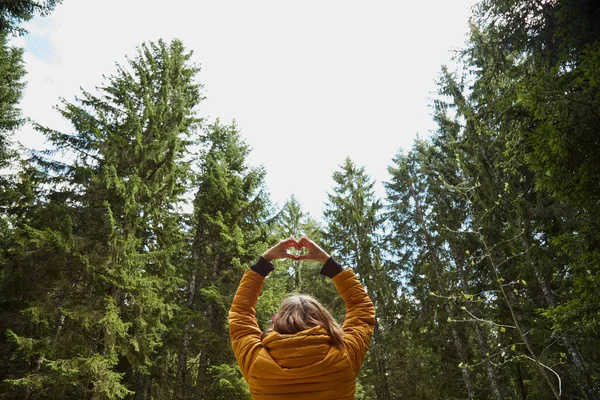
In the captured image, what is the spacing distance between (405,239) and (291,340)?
18809 mm

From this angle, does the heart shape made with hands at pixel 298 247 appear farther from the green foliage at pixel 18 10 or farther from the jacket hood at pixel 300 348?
the green foliage at pixel 18 10

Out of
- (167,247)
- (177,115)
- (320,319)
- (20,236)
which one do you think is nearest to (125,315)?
(167,247)

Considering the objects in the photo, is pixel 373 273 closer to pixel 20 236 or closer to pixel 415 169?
pixel 415 169

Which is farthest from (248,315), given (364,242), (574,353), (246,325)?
(364,242)

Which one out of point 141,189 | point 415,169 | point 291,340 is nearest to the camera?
point 291,340

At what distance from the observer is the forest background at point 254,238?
5.81m

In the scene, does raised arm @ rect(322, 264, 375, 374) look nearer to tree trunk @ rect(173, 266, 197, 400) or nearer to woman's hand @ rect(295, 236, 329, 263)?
woman's hand @ rect(295, 236, 329, 263)

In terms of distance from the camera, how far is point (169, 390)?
1419cm

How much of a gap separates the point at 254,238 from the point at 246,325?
11362 millimetres

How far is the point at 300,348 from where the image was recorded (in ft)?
4.77

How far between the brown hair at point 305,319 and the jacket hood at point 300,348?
4cm

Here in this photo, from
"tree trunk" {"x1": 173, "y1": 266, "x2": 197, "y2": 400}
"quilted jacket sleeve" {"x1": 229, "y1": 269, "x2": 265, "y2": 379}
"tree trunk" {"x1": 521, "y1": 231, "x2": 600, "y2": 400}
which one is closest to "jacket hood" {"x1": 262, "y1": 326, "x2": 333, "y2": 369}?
"quilted jacket sleeve" {"x1": 229, "y1": 269, "x2": 265, "y2": 379}

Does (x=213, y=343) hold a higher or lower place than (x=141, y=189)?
lower

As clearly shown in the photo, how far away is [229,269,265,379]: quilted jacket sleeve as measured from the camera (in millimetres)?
1612
